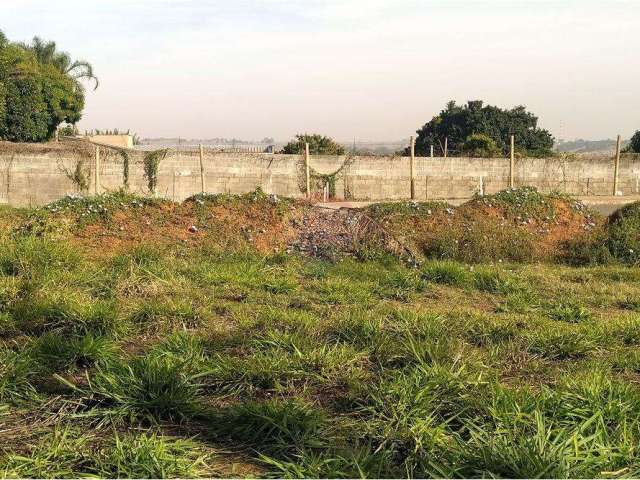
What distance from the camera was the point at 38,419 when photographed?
2.47 metres

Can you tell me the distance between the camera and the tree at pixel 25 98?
24.5 metres

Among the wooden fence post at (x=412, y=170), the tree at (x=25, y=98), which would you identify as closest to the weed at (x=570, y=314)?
the wooden fence post at (x=412, y=170)

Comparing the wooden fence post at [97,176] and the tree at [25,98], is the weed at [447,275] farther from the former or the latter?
the tree at [25,98]

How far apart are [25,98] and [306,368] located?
1031 inches

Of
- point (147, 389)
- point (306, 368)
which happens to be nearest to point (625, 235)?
point (306, 368)

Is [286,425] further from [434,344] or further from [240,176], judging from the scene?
[240,176]

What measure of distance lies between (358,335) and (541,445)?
1535 mm

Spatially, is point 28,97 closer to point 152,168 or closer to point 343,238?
point 152,168

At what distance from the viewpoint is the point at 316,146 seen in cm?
2394

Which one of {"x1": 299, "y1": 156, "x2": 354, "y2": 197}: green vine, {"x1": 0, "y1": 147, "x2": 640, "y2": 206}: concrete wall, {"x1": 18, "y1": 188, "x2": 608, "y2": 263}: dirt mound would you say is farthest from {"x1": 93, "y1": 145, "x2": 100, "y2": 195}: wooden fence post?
{"x1": 18, "y1": 188, "x2": 608, "y2": 263}: dirt mound

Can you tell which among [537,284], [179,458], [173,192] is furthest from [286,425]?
[173,192]

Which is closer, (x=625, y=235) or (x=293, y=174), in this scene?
(x=625, y=235)

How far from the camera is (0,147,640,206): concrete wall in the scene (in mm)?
15844

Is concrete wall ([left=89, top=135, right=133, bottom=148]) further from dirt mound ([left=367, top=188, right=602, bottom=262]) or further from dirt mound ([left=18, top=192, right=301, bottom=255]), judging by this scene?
dirt mound ([left=367, top=188, right=602, bottom=262])
